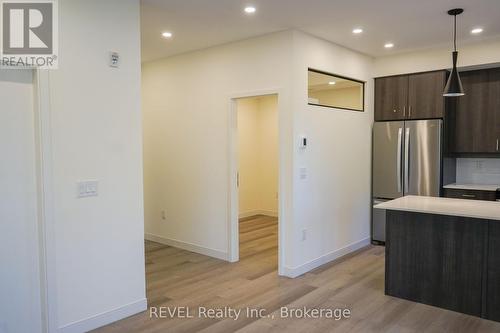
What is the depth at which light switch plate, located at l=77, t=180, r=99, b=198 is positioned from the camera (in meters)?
2.99

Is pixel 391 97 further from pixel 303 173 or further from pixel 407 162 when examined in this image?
pixel 303 173

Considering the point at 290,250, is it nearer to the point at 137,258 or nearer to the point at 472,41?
the point at 137,258

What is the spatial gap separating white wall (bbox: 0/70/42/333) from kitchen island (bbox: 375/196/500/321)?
301 centimetres

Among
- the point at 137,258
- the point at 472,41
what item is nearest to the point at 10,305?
the point at 137,258

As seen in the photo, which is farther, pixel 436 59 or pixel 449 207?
pixel 436 59

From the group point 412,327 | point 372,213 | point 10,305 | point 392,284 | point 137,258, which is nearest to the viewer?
A: point 10,305

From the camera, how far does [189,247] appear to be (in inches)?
212

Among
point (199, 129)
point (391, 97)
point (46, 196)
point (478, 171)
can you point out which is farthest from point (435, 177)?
point (46, 196)

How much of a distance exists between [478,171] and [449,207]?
2499 mm

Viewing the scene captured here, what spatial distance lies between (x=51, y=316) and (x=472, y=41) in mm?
5362

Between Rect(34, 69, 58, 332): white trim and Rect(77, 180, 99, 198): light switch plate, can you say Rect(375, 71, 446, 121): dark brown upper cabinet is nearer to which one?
Rect(77, 180, 99, 198): light switch plate

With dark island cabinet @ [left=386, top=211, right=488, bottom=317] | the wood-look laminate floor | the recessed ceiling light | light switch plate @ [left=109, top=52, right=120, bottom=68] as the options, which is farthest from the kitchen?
light switch plate @ [left=109, top=52, right=120, bottom=68]

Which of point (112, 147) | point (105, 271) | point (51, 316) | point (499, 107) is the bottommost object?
point (51, 316)

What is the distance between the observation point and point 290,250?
434 cm
